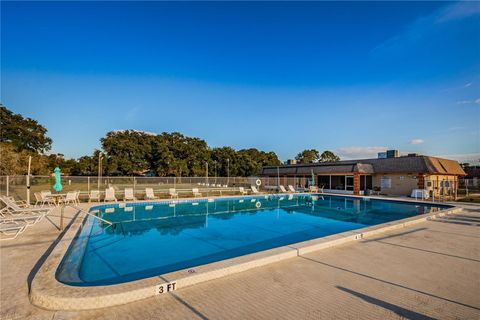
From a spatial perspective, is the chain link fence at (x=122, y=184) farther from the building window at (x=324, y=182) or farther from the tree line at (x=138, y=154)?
the tree line at (x=138, y=154)

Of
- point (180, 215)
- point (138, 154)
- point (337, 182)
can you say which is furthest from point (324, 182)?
point (138, 154)

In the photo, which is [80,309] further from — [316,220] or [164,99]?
[164,99]

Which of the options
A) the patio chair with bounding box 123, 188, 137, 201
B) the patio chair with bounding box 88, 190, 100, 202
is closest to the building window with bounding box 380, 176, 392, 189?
the patio chair with bounding box 123, 188, 137, 201

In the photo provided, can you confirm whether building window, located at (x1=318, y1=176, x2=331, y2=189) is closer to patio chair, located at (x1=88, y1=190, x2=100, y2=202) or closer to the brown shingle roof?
the brown shingle roof

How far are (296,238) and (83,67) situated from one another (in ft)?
56.6

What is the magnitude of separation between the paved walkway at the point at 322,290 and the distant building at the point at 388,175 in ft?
50.6

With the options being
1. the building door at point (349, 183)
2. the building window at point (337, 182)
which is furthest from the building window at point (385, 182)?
the building window at point (337, 182)

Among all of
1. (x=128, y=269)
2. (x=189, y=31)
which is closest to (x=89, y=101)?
(x=189, y=31)

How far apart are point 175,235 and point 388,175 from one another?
20.1 m

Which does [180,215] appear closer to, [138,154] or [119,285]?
[119,285]

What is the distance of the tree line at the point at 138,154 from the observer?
38750 millimetres

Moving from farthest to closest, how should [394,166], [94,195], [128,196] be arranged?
1. [394,166]
2. [128,196]
3. [94,195]

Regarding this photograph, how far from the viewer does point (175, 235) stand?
8.51 m

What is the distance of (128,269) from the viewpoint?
214 inches
